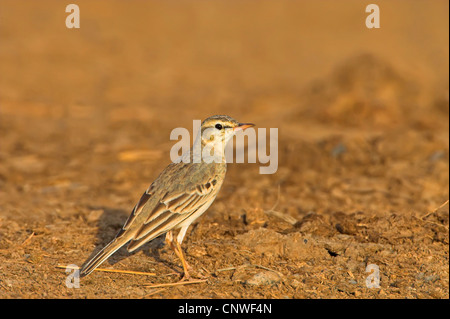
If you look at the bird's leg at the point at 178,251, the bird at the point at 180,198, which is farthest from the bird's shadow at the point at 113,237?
the bird at the point at 180,198

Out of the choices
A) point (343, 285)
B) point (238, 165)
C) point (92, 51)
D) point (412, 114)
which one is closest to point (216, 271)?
point (343, 285)

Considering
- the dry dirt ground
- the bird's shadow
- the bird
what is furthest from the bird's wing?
the bird's shadow

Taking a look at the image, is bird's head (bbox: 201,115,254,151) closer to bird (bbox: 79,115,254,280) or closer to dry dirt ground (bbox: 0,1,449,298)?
bird (bbox: 79,115,254,280)

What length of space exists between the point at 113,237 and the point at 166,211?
4.63ft

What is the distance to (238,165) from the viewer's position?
10891 mm

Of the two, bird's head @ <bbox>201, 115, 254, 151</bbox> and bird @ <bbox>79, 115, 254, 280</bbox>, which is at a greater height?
bird's head @ <bbox>201, 115, 254, 151</bbox>

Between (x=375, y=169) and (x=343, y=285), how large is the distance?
4589 mm

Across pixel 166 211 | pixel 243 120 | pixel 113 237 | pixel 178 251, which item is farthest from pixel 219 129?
pixel 243 120

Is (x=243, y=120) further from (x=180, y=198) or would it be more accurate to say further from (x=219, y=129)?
(x=180, y=198)

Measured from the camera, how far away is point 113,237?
7211 millimetres

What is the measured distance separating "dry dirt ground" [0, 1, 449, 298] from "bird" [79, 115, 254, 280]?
0.39m

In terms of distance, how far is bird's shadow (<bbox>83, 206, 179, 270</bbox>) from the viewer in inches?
Result: 260

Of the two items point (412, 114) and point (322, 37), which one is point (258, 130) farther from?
point (322, 37)

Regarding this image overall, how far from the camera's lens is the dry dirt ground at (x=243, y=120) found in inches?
252
